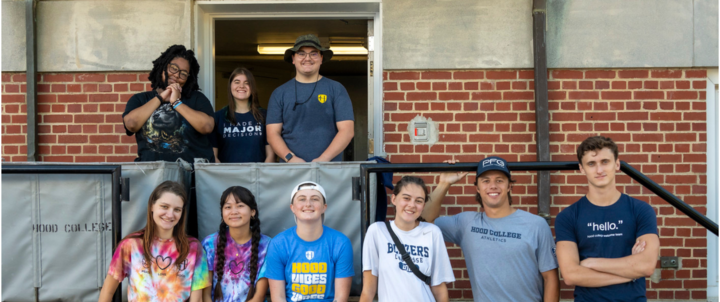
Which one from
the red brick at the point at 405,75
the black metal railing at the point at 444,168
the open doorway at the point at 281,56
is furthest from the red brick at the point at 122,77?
the black metal railing at the point at 444,168

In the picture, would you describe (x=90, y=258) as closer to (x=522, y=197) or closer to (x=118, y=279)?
(x=118, y=279)

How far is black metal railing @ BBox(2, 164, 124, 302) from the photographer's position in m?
3.00

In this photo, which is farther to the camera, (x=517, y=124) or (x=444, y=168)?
(x=517, y=124)

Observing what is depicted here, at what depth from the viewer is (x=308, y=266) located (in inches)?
117

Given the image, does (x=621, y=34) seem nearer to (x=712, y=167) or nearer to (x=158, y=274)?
(x=712, y=167)

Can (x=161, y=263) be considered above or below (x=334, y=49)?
below

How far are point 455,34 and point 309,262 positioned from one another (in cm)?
239

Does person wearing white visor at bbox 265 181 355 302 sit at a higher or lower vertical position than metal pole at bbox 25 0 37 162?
lower

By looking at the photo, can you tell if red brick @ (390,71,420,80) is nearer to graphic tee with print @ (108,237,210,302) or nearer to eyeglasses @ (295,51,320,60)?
eyeglasses @ (295,51,320,60)

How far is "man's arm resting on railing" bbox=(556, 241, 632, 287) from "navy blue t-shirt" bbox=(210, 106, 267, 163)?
2206 millimetres

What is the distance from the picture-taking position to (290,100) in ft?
12.3

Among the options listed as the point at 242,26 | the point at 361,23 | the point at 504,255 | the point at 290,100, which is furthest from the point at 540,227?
the point at 242,26

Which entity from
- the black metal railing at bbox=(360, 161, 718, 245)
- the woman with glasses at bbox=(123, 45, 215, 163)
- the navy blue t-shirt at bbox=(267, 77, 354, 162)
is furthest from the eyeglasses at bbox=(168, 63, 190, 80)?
the black metal railing at bbox=(360, 161, 718, 245)

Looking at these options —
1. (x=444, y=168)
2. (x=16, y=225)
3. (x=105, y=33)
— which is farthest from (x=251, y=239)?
(x=105, y=33)
